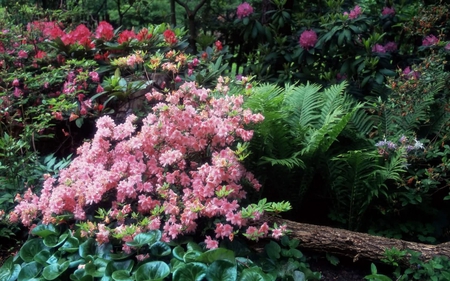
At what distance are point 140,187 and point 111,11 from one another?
4801mm

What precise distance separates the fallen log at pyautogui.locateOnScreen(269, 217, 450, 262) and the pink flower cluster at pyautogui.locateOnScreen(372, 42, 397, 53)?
188 cm

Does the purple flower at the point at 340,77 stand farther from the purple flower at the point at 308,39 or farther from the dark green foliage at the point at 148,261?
the dark green foliage at the point at 148,261

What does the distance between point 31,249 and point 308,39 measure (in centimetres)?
279

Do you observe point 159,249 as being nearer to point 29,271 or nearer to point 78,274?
point 78,274

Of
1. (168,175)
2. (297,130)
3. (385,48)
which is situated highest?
(385,48)

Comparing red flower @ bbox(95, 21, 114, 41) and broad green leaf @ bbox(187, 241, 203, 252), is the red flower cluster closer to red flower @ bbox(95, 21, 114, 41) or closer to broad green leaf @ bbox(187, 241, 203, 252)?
red flower @ bbox(95, 21, 114, 41)

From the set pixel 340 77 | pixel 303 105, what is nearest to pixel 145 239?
pixel 303 105

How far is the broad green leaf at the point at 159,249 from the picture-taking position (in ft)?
8.25

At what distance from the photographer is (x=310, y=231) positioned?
284cm

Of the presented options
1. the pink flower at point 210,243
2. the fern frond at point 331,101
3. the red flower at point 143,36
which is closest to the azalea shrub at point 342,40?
the fern frond at point 331,101

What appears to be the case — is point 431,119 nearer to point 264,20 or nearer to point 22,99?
point 264,20

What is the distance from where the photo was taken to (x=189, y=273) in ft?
7.64

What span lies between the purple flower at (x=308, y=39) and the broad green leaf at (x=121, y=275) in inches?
104

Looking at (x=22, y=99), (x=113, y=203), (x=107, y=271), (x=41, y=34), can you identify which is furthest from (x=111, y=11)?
(x=107, y=271)
